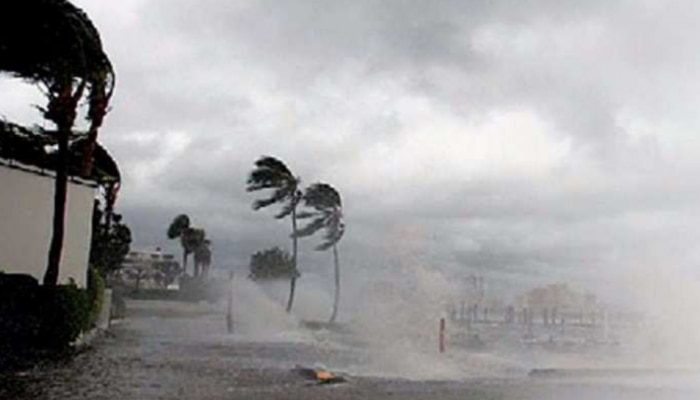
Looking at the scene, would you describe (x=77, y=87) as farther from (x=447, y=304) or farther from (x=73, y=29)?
(x=447, y=304)

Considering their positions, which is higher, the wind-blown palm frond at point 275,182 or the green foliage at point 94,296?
the wind-blown palm frond at point 275,182

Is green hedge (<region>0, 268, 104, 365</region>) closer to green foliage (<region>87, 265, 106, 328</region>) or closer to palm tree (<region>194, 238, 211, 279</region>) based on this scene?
green foliage (<region>87, 265, 106, 328</region>)

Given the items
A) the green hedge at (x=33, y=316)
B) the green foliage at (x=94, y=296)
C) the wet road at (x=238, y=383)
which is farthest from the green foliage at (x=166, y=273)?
the green hedge at (x=33, y=316)

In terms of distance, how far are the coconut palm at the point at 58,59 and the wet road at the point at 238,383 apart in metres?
3.39

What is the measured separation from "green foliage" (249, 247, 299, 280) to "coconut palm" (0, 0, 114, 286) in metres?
60.4

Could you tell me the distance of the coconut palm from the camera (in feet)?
62.8

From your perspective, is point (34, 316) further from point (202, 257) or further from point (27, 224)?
point (202, 257)

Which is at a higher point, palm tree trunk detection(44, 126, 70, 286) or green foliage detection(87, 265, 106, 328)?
palm tree trunk detection(44, 126, 70, 286)

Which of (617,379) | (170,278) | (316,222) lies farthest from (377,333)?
(170,278)

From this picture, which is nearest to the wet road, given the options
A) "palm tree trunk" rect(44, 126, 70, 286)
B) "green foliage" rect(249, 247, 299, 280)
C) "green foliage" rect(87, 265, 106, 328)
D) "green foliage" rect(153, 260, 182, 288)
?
"green foliage" rect(87, 265, 106, 328)

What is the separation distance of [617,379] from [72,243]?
682 inches

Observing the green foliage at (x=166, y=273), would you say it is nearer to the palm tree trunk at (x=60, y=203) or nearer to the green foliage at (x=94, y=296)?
the green foliage at (x=94, y=296)

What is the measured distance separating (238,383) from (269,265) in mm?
72226

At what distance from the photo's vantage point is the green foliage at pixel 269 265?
84938 mm
